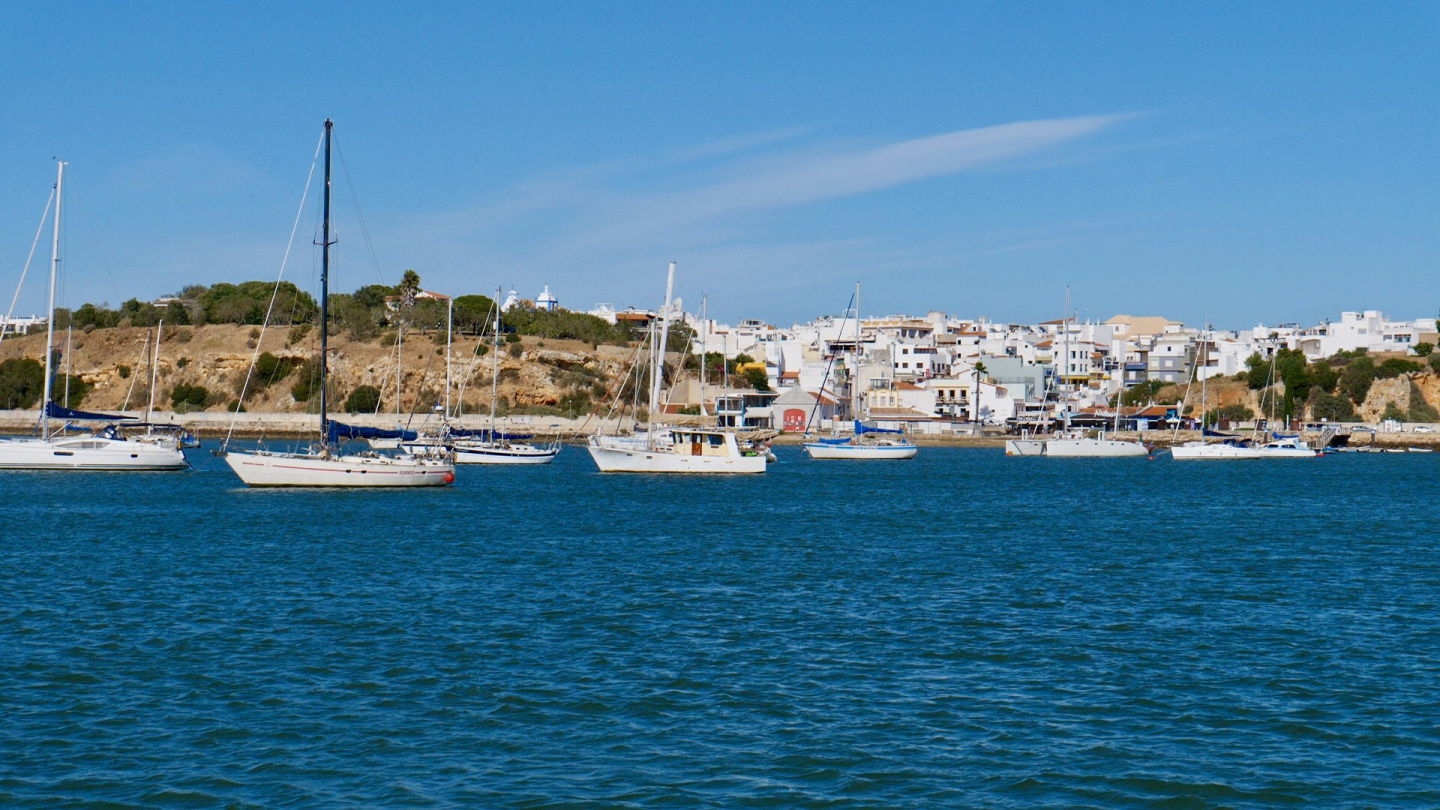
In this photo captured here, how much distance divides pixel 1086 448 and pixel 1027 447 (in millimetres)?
3651

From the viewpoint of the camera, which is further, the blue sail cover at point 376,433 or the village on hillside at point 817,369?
the village on hillside at point 817,369

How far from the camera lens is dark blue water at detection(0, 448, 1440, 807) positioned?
12.1 meters

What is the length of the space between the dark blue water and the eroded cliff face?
73766 millimetres

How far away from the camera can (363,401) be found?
347ft

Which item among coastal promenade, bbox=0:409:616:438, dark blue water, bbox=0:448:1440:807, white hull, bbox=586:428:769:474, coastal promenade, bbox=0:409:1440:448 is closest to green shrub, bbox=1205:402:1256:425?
coastal promenade, bbox=0:409:1440:448

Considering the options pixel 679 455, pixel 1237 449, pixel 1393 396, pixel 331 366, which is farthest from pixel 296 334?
pixel 1393 396

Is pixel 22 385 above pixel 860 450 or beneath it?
above

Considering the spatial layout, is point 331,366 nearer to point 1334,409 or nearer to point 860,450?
point 860,450

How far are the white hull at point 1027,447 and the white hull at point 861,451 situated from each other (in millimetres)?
10626

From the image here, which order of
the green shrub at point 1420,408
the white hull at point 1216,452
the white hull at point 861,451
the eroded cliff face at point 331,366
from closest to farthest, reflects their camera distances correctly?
the white hull at point 861,451
the white hull at point 1216,452
the eroded cliff face at point 331,366
the green shrub at point 1420,408

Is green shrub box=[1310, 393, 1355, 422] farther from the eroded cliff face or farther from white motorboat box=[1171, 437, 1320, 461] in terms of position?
the eroded cliff face

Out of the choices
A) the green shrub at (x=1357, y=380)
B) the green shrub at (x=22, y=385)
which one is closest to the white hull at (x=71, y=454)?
the green shrub at (x=22, y=385)

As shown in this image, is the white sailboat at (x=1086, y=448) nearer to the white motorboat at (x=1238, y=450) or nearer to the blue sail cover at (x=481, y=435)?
the white motorboat at (x=1238, y=450)

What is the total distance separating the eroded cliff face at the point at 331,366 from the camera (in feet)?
356
